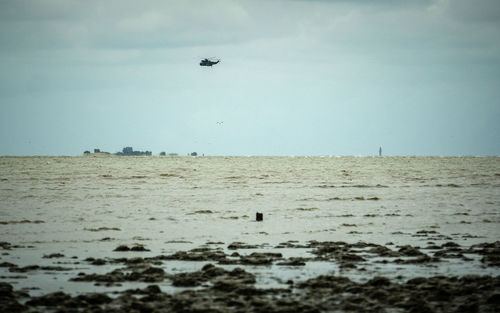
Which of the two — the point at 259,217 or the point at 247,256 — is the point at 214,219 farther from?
the point at 247,256

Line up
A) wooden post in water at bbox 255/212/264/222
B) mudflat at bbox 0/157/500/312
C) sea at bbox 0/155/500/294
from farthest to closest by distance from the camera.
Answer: wooden post in water at bbox 255/212/264/222 < sea at bbox 0/155/500/294 < mudflat at bbox 0/157/500/312

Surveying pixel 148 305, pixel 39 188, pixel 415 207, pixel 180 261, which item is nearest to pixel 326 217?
pixel 415 207

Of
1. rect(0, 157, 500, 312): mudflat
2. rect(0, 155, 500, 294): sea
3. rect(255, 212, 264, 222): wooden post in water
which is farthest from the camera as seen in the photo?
rect(255, 212, 264, 222): wooden post in water

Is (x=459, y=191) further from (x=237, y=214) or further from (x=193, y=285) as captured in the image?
(x=193, y=285)

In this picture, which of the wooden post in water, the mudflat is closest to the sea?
the mudflat

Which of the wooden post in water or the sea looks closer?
the sea

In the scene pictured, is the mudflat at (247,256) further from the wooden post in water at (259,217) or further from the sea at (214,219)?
the wooden post in water at (259,217)

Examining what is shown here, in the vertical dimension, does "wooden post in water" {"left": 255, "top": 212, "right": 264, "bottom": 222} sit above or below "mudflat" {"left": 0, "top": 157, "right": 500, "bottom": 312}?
above

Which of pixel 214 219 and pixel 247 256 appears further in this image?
pixel 214 219

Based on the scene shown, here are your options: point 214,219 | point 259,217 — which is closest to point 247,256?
point 259,217

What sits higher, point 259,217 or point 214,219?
point 259,217

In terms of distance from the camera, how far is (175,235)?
16672mm

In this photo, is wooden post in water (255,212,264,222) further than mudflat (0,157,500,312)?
Yes

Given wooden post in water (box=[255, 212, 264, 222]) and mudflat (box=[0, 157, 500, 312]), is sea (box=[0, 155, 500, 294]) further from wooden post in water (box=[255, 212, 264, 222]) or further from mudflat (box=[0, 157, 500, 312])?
wooden post in water (box=[255, 212, 264, 222])
